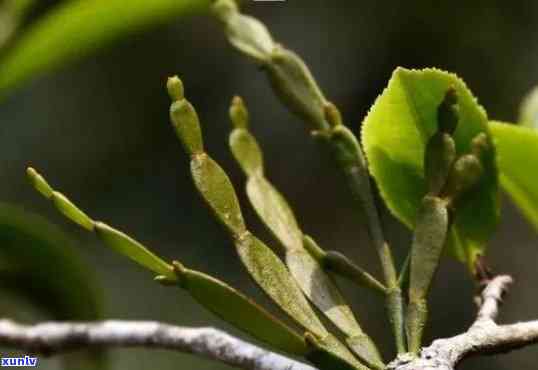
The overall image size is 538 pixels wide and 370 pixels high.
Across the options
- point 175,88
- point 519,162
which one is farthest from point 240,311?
point 519,162

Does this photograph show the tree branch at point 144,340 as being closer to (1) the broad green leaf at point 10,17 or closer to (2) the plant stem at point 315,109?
(2) the plant stem at point 315,109

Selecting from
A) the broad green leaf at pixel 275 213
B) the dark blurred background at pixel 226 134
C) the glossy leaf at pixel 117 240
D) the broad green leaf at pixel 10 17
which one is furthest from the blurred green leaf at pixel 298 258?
the dark blurred background at pixel 226 134

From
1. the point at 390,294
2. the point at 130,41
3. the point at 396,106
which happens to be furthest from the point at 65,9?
the point at 130,41

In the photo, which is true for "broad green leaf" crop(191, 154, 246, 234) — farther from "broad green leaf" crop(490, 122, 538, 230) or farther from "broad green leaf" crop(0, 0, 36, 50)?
"broad green leaf" crop(0, 0, 36, 50)

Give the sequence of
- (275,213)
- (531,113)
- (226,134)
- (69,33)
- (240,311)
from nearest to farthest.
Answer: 1. (240,311)
2. (275,213)
3. (531,113)
4. (69,33)
5. (226,134)

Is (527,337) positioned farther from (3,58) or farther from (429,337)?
(429,337)

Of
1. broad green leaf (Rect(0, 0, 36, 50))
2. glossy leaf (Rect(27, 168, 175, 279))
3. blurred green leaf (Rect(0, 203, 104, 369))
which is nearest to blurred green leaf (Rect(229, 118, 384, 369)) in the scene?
glossy leaf (Rect(27, 168, 175, 279))

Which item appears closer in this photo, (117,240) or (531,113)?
(117,240)

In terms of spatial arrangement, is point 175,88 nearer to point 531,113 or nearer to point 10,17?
point 531,113
